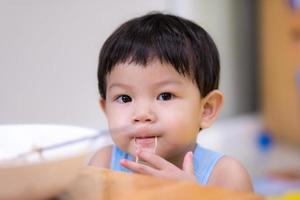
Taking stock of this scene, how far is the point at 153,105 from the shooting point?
906 millimetres

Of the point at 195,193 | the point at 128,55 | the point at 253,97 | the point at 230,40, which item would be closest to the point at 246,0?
the point at 230,40

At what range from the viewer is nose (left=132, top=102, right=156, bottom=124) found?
0.89 metres

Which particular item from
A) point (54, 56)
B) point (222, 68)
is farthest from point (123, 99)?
point (222, 68)

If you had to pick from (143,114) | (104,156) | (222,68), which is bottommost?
(222,68)

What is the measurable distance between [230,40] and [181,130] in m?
2.33

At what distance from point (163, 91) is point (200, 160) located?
151 mm

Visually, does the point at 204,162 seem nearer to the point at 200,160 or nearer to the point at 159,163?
the point at 200,160

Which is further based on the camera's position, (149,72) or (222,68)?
(222,68)

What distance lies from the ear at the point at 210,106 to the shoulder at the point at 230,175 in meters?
0.09

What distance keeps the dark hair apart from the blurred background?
0.43 meters

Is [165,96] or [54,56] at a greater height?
[165,96]

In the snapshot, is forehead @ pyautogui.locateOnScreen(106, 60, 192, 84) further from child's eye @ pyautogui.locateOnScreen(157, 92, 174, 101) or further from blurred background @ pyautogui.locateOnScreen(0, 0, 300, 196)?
blurred background @ pyautogui.locateOnScreen(0, 0, 300, 196)

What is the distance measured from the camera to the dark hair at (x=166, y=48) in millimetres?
936

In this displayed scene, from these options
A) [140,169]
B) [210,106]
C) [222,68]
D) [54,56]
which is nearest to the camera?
[140,169]
